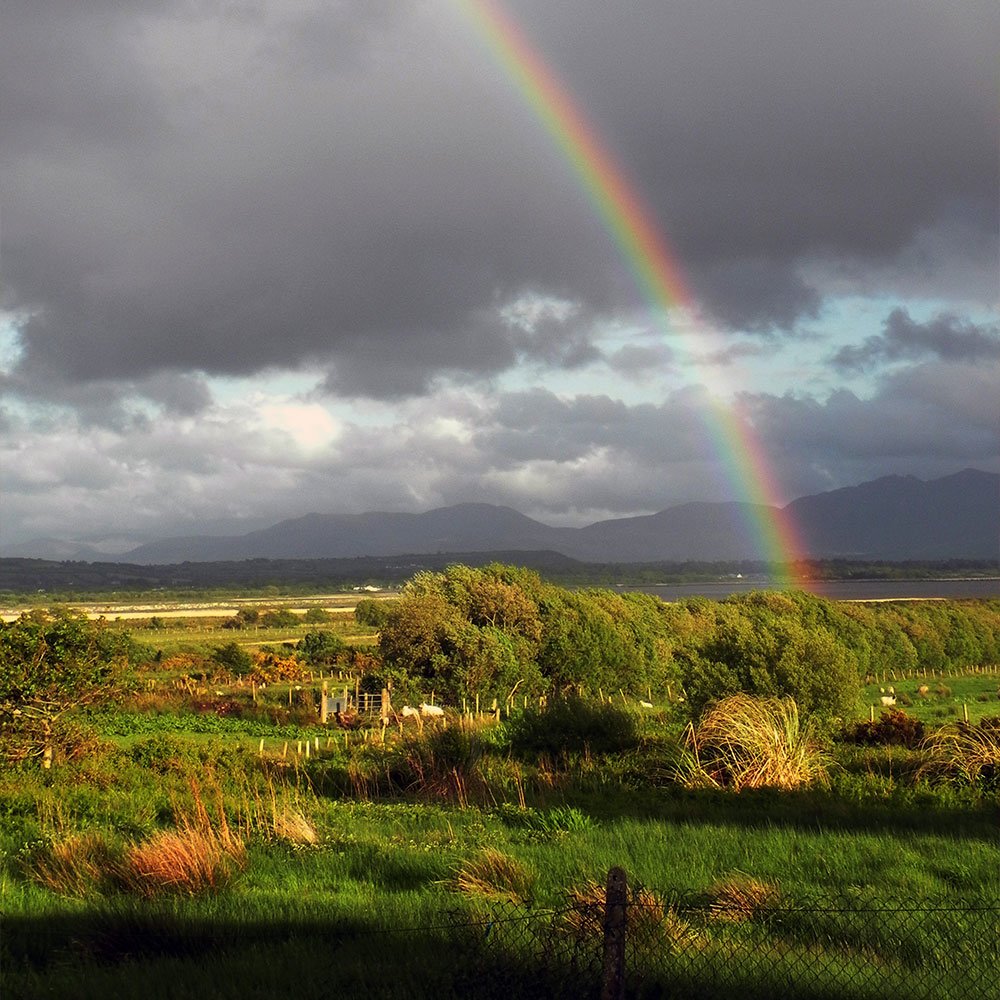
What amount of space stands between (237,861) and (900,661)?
2997 inches

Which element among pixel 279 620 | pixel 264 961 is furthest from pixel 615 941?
pixel 279 620

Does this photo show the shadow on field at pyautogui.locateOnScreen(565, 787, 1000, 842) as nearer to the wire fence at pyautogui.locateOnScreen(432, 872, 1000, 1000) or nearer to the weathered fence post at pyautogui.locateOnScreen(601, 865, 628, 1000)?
the wire fence at pyautogui.locateOnScreen(432, 872, 1000, 1000)

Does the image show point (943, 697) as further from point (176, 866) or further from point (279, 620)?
point (279, 620)

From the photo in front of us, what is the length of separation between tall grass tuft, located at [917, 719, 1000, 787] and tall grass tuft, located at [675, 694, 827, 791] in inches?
82.6

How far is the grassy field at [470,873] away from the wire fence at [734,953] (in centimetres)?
3

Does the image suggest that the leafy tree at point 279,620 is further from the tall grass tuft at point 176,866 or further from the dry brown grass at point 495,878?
the dry brown grass at point 495,878

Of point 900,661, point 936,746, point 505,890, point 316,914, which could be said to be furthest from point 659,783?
point 900,661

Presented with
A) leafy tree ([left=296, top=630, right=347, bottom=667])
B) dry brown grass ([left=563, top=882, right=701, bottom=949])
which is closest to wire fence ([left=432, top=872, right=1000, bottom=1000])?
dry brown grass ([left=563, top=882, right=701, bottom=949])

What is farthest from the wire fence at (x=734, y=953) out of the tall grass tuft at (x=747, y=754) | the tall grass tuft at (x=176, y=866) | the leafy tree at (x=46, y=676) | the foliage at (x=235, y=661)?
the foliage at (x=235, y=661)

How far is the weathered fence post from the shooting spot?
6054 millimetres

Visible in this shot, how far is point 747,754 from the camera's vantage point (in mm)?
19828

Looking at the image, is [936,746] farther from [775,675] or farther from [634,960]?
[634,960]

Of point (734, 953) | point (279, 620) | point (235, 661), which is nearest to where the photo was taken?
point (734, 953)

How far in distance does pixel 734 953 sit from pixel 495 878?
2.98m
